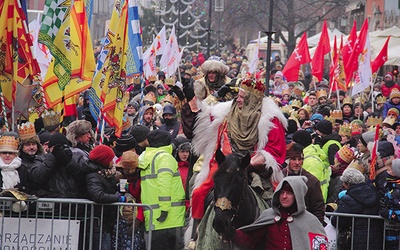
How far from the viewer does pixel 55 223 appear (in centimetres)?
1039

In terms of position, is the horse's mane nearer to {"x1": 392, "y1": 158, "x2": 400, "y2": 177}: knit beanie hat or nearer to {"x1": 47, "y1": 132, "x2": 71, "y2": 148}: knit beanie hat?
{"x1": 392, "y1": 158, "x2": 400, "y2": 177}: knit beanie hat

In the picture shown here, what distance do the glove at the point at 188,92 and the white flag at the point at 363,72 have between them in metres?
12.5

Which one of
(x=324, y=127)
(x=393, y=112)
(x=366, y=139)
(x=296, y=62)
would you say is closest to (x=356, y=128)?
(x=324, y=127)

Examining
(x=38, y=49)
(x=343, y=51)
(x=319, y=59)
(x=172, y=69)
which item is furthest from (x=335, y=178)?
(x=172, y=69)

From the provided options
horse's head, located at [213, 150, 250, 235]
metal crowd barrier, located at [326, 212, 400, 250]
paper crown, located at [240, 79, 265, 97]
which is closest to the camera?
horse's head, located at [213, 150, 250, 235]

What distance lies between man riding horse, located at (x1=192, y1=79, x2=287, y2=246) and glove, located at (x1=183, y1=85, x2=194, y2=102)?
7.0 inches

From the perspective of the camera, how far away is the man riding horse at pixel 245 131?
9938 mm

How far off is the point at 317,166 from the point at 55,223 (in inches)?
139

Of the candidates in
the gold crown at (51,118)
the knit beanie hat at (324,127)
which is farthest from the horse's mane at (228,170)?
the knit beanie hat at (324,127)

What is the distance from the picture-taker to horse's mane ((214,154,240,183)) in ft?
29.1

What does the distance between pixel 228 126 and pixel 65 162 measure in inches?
66.1

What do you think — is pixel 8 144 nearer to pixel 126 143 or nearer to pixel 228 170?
pixel 126 143

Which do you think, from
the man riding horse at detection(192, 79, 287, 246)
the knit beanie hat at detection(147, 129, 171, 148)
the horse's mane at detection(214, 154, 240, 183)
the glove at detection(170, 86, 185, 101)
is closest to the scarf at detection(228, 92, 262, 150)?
the man riding horse at detection(192, 79, 287, 246)

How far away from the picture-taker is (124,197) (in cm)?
1102
